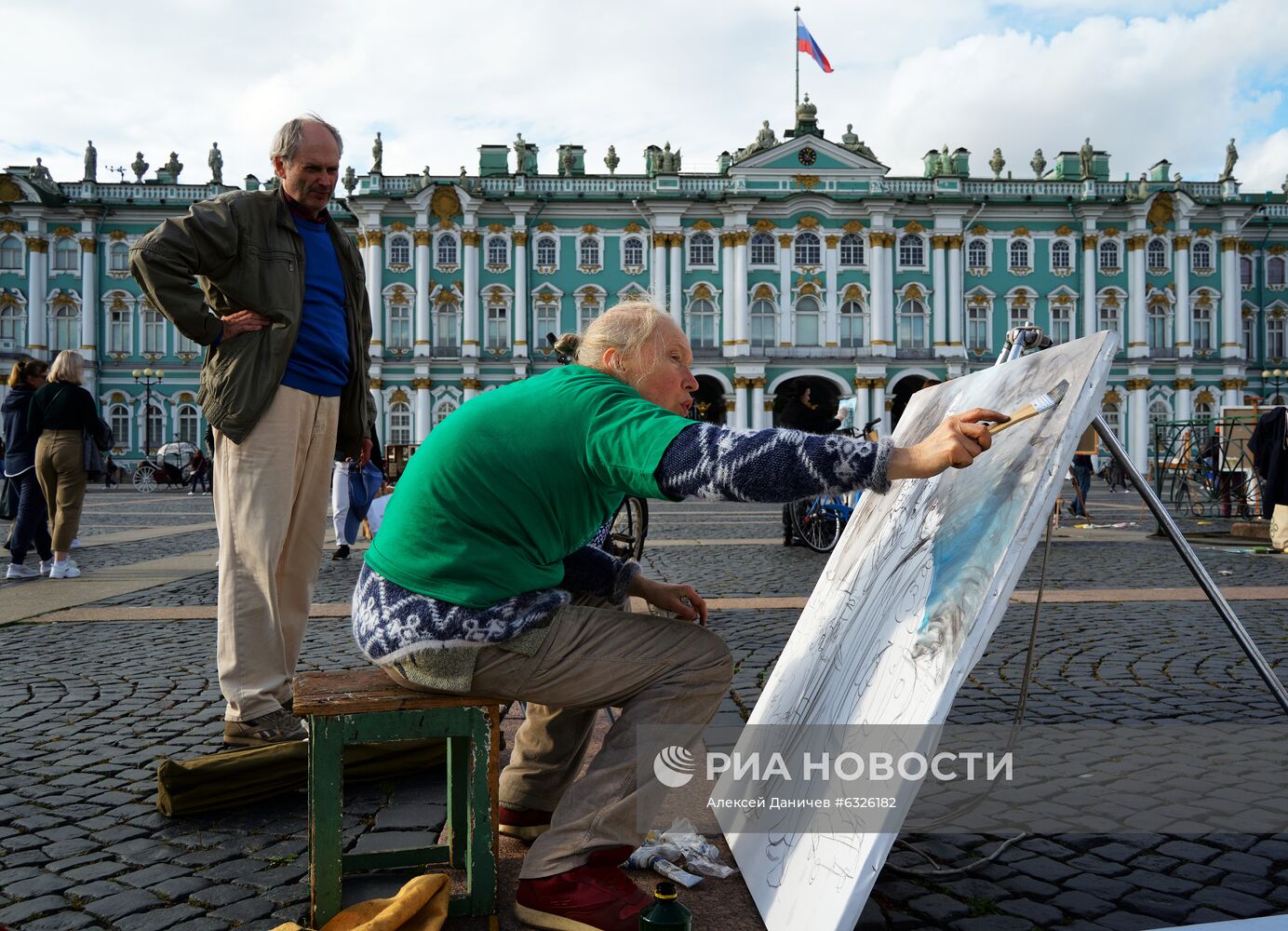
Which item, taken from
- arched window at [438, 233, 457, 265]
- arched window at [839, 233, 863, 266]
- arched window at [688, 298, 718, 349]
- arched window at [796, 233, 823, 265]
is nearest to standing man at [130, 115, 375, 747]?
arched window at [688, 298, 718, 349]

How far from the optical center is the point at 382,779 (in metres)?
2.89

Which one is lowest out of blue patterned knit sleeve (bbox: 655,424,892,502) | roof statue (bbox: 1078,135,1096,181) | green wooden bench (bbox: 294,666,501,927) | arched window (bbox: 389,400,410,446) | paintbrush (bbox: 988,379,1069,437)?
green wooden bench (bbox: 294,666,501,927)

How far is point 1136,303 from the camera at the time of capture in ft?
127

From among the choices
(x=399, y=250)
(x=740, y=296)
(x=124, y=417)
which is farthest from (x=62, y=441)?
(x=124, y=417)

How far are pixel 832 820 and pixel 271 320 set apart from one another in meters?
2.17

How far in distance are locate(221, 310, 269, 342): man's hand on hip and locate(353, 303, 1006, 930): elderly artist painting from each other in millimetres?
1176

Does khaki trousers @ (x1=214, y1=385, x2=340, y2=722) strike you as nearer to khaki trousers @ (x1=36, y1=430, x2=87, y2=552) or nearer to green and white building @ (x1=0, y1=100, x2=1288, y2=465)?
khaki trousers @ (x1=36, y1=430, x2=87, y2=552)

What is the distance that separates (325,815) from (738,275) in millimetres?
36542

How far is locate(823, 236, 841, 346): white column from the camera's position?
37.7m

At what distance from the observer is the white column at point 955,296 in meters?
38.0

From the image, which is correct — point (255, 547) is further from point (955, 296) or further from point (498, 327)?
point (955, 296)

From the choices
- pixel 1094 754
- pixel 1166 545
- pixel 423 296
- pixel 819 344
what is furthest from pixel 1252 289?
pixel 1094 754

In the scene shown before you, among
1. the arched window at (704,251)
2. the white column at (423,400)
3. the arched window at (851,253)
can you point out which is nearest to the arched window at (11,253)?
the white column at (423,400)

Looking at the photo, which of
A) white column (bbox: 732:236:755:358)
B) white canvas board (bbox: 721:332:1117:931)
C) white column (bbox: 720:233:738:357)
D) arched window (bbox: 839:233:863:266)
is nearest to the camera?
white canvas board (bbox: 721:332:1117:931)
